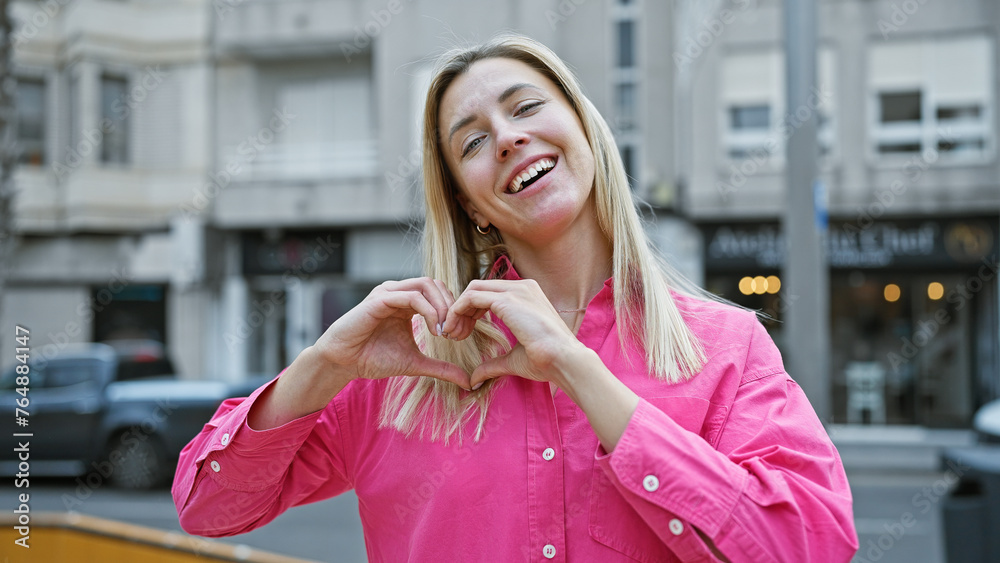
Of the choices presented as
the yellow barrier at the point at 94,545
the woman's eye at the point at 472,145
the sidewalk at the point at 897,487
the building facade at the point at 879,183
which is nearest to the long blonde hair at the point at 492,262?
the woman's eye at the point at 472,145

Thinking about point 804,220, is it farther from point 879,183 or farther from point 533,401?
point 879,183

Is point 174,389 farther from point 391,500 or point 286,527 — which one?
point 391,500

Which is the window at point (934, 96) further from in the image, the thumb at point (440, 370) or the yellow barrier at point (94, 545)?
the thumb at point (440, 370)

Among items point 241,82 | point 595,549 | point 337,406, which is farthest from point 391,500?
point 241,82

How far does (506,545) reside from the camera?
1.41 metres

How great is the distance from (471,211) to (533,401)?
1.60ft

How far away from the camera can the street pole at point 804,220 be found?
16.5 ft

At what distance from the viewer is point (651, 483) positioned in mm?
1247

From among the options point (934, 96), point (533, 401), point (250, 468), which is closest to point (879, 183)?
point (934, 96)

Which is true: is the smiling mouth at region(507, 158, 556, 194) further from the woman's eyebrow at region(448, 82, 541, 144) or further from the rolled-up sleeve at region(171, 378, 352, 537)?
the rolled-up sleeve at region(171, 378, 352, 537)

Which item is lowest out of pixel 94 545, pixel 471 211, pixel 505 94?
pixel 94 545

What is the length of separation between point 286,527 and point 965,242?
38.0 ft

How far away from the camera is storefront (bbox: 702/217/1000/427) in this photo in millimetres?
13352

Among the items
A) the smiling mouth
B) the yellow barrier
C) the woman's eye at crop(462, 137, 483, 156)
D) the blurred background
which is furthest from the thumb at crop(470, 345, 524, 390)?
the blurred background
